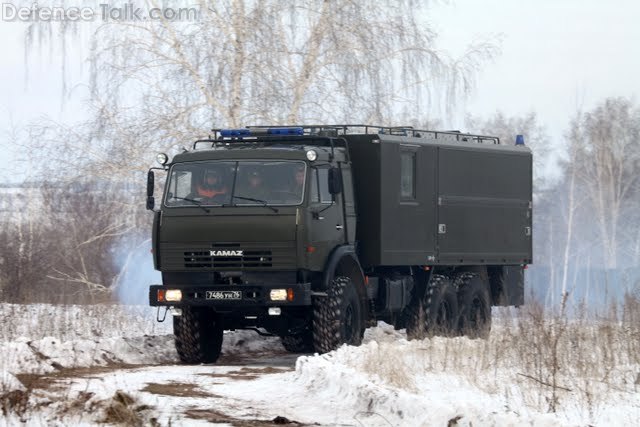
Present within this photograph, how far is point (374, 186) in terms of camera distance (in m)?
18.7

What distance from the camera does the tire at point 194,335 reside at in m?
17.5

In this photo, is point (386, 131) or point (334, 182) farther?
point (386, 131)

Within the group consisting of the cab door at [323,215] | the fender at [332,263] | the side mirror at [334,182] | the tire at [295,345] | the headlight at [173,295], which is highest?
the side mirror at [334,182]

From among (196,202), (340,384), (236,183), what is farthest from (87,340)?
(340,384)

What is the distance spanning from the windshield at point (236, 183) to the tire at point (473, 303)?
18.2ft

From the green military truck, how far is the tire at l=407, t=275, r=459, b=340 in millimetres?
23

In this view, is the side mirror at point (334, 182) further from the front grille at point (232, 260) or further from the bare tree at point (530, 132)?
the bare tree at point (530, 132)

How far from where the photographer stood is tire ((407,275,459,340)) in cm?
2036

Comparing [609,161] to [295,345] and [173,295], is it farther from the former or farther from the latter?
[173,295]

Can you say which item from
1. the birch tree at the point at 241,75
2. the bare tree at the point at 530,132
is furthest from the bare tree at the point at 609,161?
the birch tree at the point at 241,75

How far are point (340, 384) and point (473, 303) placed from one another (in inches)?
384

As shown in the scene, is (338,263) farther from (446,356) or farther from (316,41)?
(316,41)

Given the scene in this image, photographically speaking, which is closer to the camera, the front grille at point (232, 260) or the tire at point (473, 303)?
the front grille at point (232, 260)

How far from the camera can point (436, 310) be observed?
2055cm
